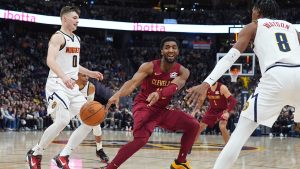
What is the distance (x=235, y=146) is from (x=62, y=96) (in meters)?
2.79

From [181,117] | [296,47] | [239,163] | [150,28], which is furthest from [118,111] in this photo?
[296,47]

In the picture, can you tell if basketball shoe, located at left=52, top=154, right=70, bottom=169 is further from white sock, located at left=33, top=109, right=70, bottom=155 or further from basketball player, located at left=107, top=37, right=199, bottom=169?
basketball player, located at left=107, top=37, right=199, bottom=169

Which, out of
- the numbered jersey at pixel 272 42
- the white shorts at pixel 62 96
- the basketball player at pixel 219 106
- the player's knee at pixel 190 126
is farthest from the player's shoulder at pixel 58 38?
the basketball player at pixel 219 106

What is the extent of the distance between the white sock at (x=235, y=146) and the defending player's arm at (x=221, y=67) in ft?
1.40

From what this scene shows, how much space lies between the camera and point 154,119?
590cm

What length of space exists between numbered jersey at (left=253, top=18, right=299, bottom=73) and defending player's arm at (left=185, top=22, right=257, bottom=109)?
80 millimetres

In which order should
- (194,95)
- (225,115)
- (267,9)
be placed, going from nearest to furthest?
(194,95) → (267,9) → (225,115)

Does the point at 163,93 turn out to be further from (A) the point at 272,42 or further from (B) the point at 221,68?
(A) the point at 272,42

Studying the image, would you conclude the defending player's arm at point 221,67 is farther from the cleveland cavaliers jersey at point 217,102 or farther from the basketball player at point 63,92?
the cleveland cavaliers jersey at point 217,102

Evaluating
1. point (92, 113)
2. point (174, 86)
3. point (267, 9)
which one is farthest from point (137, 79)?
point (267, 9)

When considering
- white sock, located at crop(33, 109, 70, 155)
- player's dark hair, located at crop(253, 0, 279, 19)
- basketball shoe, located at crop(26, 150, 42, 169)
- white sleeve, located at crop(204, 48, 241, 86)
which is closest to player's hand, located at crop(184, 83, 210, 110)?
white sleeve, located at crop(204, 48, 241, 86)

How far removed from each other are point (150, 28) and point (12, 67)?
11849 millimetres

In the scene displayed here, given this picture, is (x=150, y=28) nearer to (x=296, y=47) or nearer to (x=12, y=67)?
(x=12, y=67)

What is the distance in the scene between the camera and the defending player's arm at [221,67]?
3.91 metres
